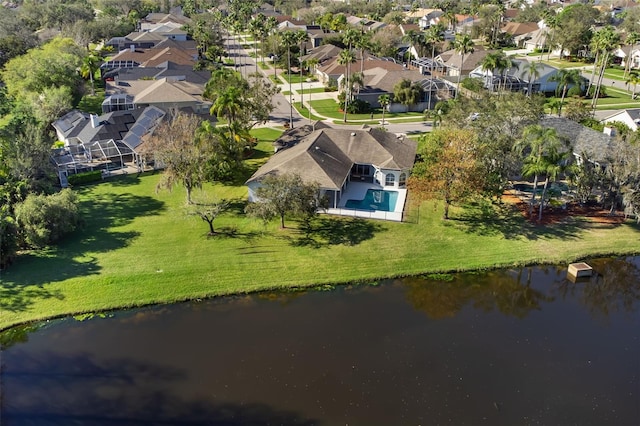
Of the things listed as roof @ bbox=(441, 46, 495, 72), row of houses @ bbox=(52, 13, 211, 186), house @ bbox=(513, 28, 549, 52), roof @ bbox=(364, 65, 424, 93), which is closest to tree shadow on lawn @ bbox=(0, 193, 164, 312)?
row of houses @ bbox=(52, 13, 211, 186)

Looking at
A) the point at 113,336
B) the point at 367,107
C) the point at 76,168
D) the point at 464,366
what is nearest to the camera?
the point at 464,366

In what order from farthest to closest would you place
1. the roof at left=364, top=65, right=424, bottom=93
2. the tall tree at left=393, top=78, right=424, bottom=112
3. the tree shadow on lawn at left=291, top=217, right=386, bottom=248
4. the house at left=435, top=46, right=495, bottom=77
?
the house at left=435, top=46, right=495, bottom=77 → the roof at left=364, top=65, right=424, bottom=93 → the tall tree at left=393, top=78, right=424, bottom=112 → the tree shadow on lawn at left=291, top=217, right=386, bottom=248

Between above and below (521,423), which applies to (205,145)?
above

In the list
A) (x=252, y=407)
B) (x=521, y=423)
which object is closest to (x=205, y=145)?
(x=252, y=407)

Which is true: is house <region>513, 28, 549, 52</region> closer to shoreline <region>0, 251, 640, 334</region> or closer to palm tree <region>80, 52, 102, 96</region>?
shoreline <region>0, 251, 640, 334</region>

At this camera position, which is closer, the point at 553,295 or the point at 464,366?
the point at 464,366

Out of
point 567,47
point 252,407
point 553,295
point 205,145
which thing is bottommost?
point 252,407

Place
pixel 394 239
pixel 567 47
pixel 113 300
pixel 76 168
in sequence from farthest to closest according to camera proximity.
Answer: pixel 567 47 < pixel 76 168 < pixel 394 239 < pixel 113 300

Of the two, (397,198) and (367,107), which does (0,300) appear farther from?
(367,107)
